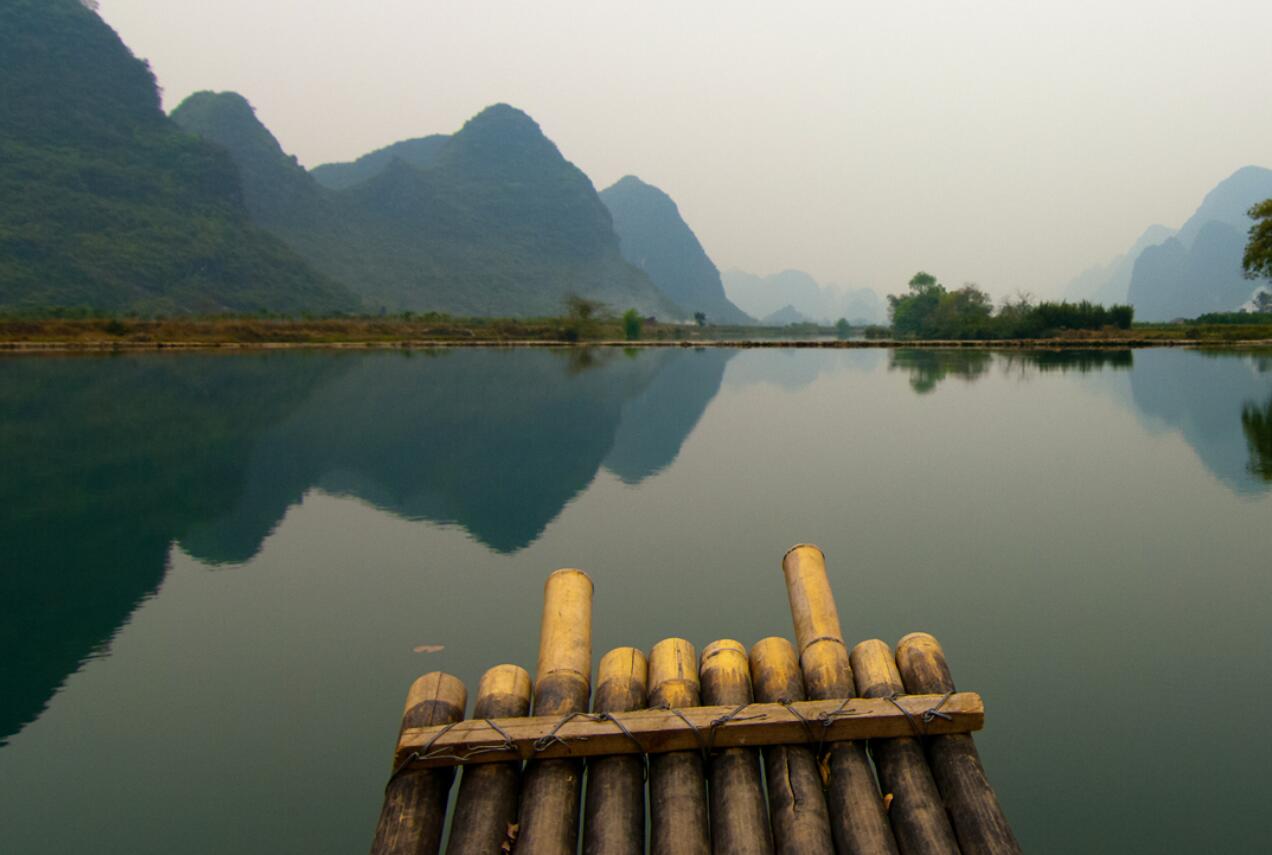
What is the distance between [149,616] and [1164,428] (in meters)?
25.3

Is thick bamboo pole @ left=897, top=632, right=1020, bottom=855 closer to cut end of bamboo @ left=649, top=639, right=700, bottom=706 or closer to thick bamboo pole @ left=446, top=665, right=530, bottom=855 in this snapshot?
cut end of bamboo @ left=649, top=639, right=700, bottom=706

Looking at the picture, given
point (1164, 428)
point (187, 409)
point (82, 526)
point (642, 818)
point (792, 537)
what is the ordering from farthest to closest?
1. point (187, 409)
2. point (1164, 428)
3. point (82, 526)
4. point (792, 537)
5. point (642, 818)

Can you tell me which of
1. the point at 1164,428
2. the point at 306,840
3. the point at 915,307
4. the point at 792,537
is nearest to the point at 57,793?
the point at 306,840

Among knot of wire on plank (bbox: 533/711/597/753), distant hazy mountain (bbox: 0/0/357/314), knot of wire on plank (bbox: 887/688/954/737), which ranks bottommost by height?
knot of wire on plank (bbox: 887/688/954/737)

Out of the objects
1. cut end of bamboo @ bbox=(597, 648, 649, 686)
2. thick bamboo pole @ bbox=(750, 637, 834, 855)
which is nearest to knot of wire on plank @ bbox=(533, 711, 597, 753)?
cut end of bamboo @ bbox=(597, 648, 649, 686)

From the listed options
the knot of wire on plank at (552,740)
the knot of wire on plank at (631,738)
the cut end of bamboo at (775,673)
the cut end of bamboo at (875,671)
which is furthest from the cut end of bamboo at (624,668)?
the cut end of bamboo at (875,671)

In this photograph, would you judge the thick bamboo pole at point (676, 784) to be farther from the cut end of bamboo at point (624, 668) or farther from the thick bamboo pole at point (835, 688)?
the thick bamboo pole at point (835, 688)

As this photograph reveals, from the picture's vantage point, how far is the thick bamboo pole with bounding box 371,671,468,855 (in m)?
4.31

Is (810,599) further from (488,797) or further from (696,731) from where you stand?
(488,797)

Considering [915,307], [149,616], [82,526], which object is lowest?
[149,616]

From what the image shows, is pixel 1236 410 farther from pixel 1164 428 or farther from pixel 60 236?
pixel 60 236

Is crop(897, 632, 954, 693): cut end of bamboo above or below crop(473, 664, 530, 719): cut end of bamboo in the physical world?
below

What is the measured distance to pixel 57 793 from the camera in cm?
595

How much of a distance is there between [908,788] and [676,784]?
1.30m
